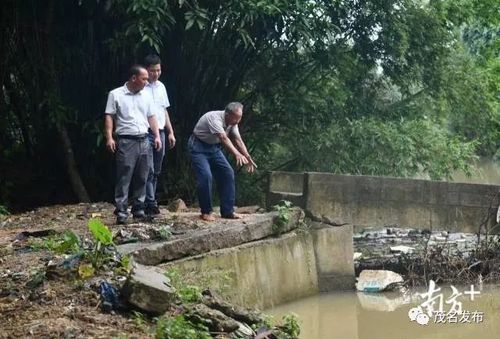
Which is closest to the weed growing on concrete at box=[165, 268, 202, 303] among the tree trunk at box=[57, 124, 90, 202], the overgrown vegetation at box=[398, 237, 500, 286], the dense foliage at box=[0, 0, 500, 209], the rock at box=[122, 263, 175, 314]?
the rock at box=[122, 263, 175, 314]

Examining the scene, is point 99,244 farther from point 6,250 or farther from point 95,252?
point 6,250

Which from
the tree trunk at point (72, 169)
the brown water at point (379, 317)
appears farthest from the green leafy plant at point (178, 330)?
the tree trunk at point (72, 169)

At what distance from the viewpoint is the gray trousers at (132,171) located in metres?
6.16

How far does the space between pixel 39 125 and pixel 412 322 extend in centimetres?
648

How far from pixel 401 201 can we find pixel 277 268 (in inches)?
73.0

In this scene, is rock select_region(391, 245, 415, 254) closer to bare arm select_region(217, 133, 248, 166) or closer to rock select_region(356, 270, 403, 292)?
rock select_region(356, 270, 403, 292)

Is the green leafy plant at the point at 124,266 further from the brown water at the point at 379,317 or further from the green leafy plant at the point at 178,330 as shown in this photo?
the brown water at the point at 379,317

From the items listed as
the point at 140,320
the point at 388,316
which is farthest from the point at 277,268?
the point at 140,320

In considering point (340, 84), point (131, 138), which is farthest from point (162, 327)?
point (340, 84)

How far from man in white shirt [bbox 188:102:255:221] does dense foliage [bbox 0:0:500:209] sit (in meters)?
2.16

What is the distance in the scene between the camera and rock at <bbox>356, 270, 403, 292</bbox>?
7.55 meters

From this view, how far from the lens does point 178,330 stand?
3.73m

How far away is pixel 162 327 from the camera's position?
3.73 meters

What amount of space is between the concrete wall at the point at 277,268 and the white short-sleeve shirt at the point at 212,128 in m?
1.15
